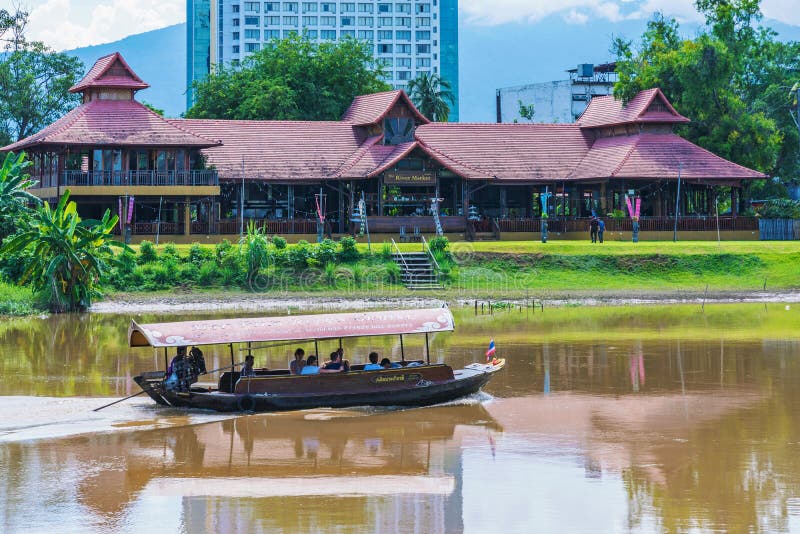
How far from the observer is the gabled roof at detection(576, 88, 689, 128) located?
5684 cm

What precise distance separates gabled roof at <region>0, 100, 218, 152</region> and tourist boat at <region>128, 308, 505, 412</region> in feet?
100

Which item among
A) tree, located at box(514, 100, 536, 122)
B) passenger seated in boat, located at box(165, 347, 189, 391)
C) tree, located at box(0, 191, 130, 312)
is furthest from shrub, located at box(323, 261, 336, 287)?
tree, located at box(514, 100, 536, 122)

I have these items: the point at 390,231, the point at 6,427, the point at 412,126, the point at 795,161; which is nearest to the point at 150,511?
the point at 6,427

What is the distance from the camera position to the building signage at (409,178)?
53.1m

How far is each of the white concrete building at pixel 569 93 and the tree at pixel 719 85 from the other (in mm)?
38750

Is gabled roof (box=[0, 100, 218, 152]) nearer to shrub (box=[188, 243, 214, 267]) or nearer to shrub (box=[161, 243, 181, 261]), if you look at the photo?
shrub (box=[161, 243, 181, 261])

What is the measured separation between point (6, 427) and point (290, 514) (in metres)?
7.26

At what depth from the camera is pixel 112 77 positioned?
54.5 m

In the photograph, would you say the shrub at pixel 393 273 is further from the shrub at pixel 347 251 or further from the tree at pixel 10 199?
the tree at pixel 10 199

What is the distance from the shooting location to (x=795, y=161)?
215 feet

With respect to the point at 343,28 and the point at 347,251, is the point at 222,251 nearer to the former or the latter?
the point at 347,251

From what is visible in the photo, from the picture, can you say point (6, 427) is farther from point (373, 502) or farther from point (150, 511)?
point (373, 502)

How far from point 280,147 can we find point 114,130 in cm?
800

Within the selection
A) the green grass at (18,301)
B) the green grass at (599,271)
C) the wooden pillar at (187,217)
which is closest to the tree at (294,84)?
the wooden pillar at (187,217)
